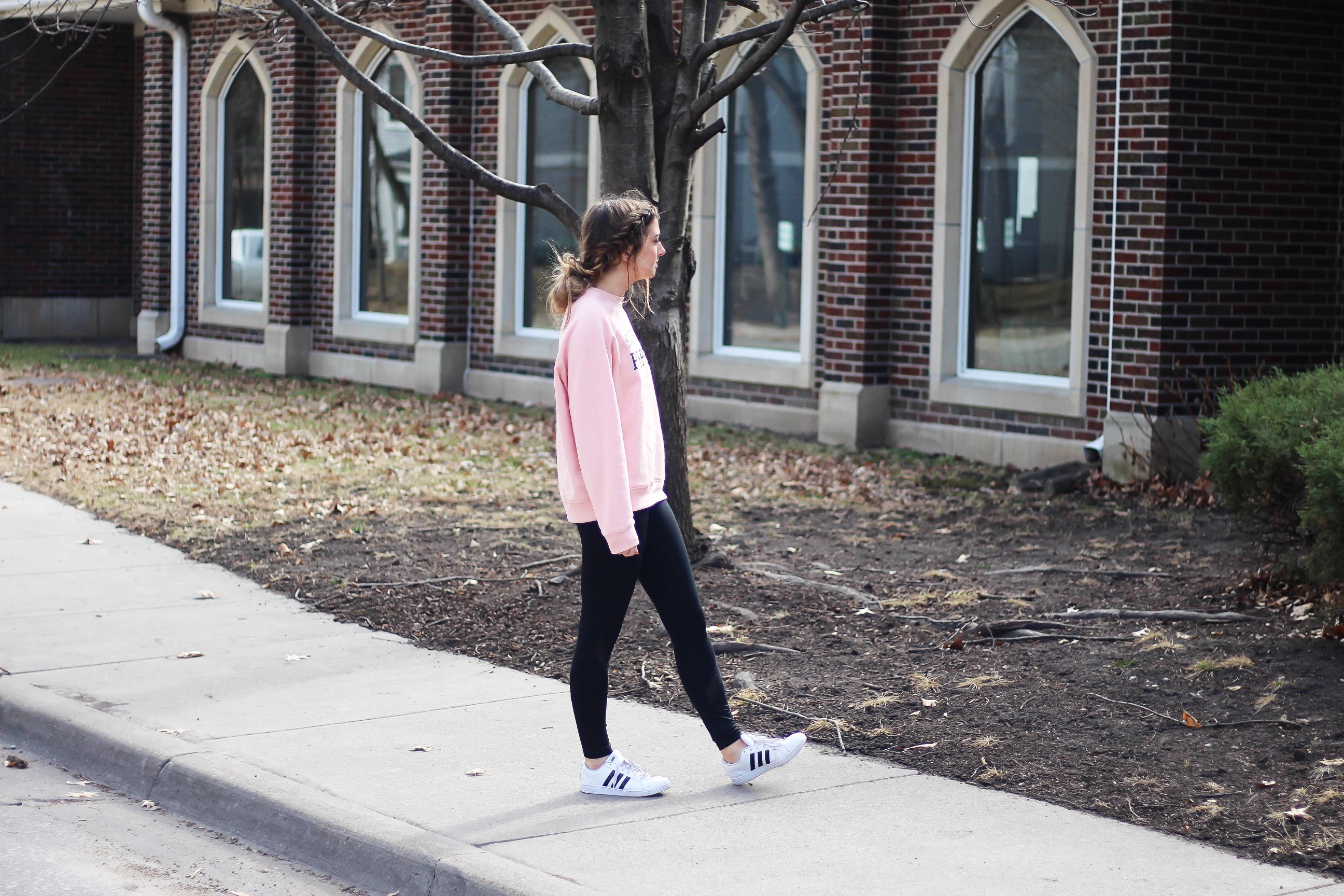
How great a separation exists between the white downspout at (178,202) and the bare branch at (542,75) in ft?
44.9

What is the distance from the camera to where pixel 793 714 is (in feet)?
19.5

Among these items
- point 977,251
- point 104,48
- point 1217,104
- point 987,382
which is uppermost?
point 104,48

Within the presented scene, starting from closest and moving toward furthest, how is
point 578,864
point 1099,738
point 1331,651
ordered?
1. point 578,864
2. point 1099,738
3. point 1331,651

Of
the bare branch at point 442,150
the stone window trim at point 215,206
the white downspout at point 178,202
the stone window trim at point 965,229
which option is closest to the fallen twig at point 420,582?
the bare branch at point 442,150

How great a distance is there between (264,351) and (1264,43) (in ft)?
41.0

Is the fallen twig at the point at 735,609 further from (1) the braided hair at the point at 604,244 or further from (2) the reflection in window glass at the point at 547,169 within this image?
(2) the reflection in window glass at the point at 547,169

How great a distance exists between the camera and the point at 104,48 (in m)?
24.4

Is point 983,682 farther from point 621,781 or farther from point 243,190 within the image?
point 243,190

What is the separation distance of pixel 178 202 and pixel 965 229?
12.0 metres

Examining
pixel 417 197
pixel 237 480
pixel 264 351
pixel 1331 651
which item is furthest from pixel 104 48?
pixel 1331 651

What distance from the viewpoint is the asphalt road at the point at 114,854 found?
4.57 metres

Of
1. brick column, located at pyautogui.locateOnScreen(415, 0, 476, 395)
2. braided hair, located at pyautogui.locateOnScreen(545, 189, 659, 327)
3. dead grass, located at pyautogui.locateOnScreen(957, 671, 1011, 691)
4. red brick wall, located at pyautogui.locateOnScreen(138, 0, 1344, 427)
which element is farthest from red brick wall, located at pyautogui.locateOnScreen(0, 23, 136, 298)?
braided hair, located at pyautogui.locateOnScreen(545, 189, 659, 327)

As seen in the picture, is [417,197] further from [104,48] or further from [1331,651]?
[1331,651]

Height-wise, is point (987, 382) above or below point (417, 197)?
below
